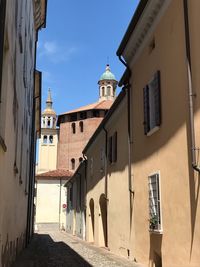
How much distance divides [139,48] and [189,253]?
6261 millimetres

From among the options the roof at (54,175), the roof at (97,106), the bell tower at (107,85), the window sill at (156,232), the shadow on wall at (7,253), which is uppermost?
the bell tower at (107,85)

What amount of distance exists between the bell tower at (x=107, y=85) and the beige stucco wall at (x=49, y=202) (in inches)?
1085

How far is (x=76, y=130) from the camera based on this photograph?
2891 inches

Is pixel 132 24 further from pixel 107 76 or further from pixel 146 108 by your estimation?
pixel 107 76

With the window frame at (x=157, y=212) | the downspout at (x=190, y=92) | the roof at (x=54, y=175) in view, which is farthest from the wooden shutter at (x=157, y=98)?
the roof at (x=54, y=175)

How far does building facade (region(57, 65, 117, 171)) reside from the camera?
72250 millimetres

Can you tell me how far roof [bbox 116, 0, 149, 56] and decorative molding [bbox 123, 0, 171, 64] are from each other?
0.08 m

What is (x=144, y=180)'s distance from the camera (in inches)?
480

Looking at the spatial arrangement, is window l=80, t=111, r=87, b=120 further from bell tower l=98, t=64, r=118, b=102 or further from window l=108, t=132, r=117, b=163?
window l=108, t=132, r=117, b=163

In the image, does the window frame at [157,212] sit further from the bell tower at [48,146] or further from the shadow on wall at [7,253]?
the bell tower at [48,146]

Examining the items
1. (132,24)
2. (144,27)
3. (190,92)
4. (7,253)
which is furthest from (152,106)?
(7,253)

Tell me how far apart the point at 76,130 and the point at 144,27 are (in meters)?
62.0

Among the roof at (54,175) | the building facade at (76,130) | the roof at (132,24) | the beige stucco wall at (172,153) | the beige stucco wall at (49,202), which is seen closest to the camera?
the beige stucco wall at (172,153)

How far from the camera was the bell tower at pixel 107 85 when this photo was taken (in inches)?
3299
